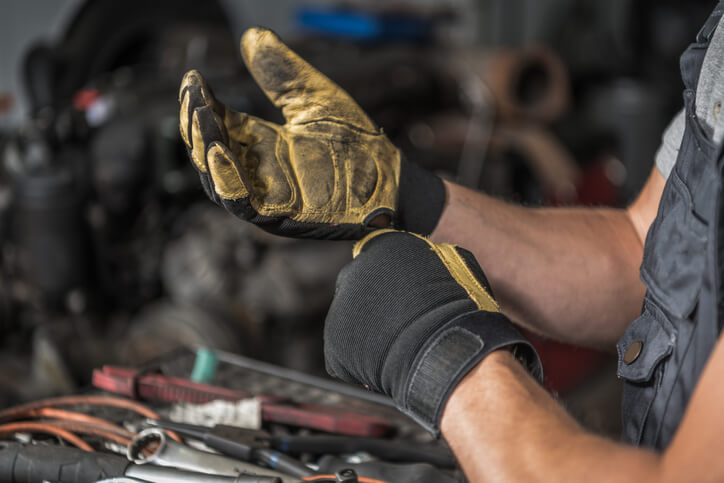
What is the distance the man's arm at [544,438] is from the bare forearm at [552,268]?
325 mm

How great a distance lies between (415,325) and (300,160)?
0.26m

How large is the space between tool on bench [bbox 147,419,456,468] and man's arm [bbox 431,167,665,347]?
0.70 ft

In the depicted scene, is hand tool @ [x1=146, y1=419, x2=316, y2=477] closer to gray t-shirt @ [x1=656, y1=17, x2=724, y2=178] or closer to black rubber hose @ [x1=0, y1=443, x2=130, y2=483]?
black rubber hose @ [x1=0, y1=443, x2=130, y2=483]

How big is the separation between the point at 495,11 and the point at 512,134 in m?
1.40

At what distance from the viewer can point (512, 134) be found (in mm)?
2914

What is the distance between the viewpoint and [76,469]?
27.9 inches

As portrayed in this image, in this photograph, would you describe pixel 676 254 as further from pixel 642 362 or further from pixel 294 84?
pixel 294 84

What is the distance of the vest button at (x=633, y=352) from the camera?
71cm

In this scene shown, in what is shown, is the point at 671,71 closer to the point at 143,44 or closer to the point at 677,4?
the point at 677,4

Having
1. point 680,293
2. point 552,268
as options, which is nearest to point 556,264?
point 552,268

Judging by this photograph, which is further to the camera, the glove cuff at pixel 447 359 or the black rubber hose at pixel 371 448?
the black rubber hose at pixel 371 448

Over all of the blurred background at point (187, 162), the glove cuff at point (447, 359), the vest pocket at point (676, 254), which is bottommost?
the blurred background at point (187, 162)

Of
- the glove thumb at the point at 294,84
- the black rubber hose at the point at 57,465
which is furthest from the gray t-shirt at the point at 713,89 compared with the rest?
the black rubber hose at the point at 57,465

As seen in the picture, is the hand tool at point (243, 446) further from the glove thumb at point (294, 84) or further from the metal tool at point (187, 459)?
the glove thumb at point (294, 84)
